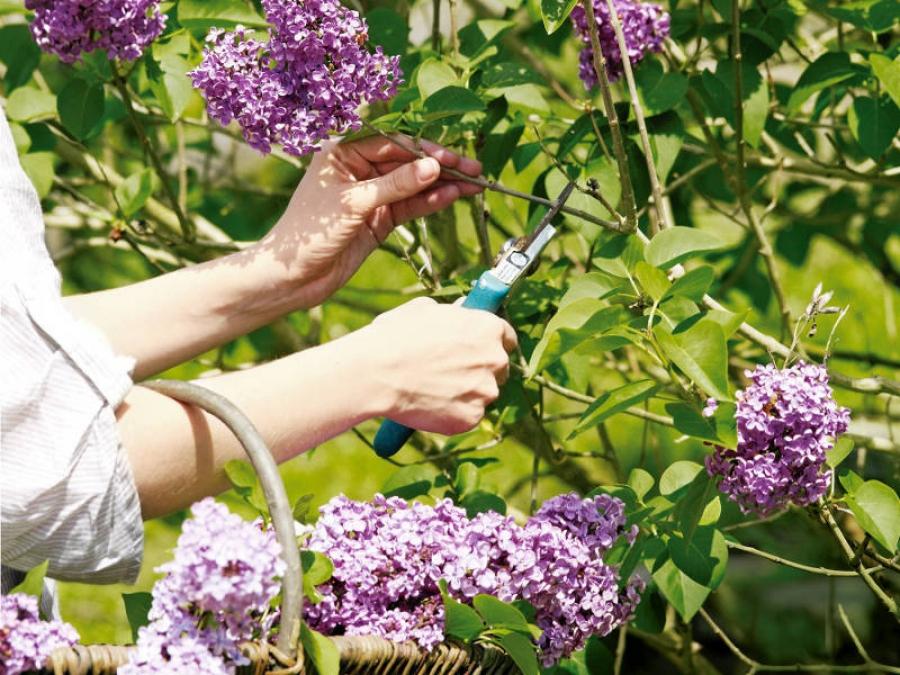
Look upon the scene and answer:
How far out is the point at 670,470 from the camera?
157cm

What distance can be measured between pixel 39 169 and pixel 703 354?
124cm

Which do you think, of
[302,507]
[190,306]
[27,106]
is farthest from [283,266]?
[27,106]

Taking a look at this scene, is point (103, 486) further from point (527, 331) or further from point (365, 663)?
point (527, 331)

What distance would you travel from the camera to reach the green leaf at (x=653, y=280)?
4.65ft

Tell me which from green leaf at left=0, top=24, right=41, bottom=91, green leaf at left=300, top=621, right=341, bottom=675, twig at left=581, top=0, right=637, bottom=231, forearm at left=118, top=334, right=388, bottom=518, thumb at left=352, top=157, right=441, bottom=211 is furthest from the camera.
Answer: green leaf at left=0, top=24, right=41, bottom=91

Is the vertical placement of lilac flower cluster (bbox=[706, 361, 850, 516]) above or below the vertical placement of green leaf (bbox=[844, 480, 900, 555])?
above

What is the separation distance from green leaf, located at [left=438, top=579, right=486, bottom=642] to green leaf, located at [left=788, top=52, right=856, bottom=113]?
0.93 metres

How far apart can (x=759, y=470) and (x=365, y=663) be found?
44 cm

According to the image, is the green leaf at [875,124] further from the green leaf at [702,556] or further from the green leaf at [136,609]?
the green leaf at [136,609]

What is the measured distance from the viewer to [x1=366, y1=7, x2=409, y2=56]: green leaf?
1.96 meters

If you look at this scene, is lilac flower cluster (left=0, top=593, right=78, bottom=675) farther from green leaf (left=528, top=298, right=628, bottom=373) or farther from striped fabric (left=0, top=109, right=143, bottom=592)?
green leaf (left=528, top=298, right=628, bottom=373)

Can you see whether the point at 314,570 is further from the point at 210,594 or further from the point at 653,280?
the point at 653,280

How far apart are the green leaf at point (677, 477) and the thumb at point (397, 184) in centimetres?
44

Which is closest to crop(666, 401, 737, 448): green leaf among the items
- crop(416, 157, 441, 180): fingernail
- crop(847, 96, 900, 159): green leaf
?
crop(416, 157, 441, 180): fingernail
